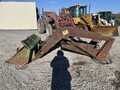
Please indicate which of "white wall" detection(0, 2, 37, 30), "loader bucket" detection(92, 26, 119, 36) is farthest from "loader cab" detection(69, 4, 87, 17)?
"white wall" detection(0, 2, 37, 30)

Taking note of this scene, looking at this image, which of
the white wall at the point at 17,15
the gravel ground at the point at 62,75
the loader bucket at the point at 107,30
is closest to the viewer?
the gravel ground at the point at 62,75

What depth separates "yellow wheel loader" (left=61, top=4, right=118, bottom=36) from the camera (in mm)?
12812

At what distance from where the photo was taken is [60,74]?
5.50m

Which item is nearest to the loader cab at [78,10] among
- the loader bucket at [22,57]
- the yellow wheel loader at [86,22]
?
the yellow wheel loader at [86,22]

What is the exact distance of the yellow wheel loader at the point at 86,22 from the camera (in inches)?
504

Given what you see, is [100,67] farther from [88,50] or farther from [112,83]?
[112,83]

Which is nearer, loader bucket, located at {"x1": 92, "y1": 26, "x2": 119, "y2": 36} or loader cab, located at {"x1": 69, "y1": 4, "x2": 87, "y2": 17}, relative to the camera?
loader bucket, located at {"x1": 92, "y1": 26, "x2": 119, "y2": 36}

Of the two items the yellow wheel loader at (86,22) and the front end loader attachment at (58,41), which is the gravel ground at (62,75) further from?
the yellow wheel loader at (86,22)

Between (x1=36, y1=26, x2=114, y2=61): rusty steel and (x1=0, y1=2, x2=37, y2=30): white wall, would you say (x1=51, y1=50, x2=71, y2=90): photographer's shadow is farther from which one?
(x1=0, y1=2, x2=37, y2=30): white wall

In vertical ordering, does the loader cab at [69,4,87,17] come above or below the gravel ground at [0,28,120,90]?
above

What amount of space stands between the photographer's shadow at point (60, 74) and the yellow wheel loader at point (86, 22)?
6.07 meters

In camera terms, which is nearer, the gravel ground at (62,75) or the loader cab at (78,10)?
the gravel ground at (62,75)

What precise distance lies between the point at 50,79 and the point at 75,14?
1064cm

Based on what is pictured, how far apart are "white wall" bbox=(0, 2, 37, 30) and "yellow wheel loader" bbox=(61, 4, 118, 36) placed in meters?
7.07
